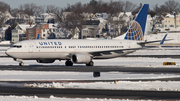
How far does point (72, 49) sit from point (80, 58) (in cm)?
263

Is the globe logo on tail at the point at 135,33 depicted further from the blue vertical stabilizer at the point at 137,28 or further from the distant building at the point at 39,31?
the distant building at the point at 39,31

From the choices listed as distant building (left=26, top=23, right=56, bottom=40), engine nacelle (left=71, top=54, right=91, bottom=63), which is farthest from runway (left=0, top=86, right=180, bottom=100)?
distant building (left=26, top=23, right=56, bottom=40)

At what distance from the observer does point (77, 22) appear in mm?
193625

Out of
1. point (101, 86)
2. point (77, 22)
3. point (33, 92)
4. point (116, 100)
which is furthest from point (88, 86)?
point (77, 22)

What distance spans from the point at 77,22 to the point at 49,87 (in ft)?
562

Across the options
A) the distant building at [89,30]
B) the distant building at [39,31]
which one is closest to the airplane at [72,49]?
the distant building at [89,30]

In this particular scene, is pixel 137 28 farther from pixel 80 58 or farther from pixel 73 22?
pixel 73 22

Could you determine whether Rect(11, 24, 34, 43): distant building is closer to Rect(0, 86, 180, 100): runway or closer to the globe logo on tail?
the globe logo on tail

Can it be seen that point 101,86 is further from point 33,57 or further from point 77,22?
point 77,22

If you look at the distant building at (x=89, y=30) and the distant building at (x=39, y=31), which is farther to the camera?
the distant building at (x=89, y=30)

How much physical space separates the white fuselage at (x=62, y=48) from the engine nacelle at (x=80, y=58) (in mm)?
1364

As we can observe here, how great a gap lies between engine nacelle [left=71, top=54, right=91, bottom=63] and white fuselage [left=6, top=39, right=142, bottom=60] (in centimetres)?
136

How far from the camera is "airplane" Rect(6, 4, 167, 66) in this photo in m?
43.0

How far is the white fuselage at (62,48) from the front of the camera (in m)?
42.9
